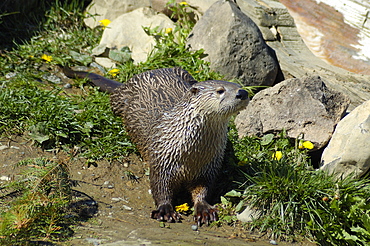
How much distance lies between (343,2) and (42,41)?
3.58 metres

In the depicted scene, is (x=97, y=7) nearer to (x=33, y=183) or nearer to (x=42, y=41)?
(x=42, y=41)

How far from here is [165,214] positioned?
2998mm

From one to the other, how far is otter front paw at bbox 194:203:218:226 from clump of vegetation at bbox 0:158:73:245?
2.77 feet

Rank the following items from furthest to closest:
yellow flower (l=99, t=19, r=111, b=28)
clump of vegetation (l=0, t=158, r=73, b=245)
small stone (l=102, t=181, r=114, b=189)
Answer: yellow flower (l=99, t=19, r=111, b=28) → small stone (l=102, t=181, r=114, b=189) → clump of vegetation (l=0, t=158, r=73, b=245)

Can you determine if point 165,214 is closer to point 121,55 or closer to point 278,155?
point 278,155

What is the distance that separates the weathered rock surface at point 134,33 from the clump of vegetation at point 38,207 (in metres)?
2.45

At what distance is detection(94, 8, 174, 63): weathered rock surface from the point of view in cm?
509

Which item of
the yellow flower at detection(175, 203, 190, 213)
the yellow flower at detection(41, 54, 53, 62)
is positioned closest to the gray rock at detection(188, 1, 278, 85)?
the yellow flower at detection(41, 54, 53, 62)

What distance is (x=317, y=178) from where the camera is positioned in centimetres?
305

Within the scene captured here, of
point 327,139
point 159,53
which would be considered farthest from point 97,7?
point 327,139

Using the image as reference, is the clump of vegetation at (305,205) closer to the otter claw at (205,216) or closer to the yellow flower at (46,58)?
the otter claw at (205,216)

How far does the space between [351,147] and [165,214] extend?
4.38 feet

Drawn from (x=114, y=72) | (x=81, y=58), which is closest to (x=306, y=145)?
(x=114, y=72)

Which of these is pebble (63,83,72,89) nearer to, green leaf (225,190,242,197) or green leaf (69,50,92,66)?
green leaf (69,50,92,66)
